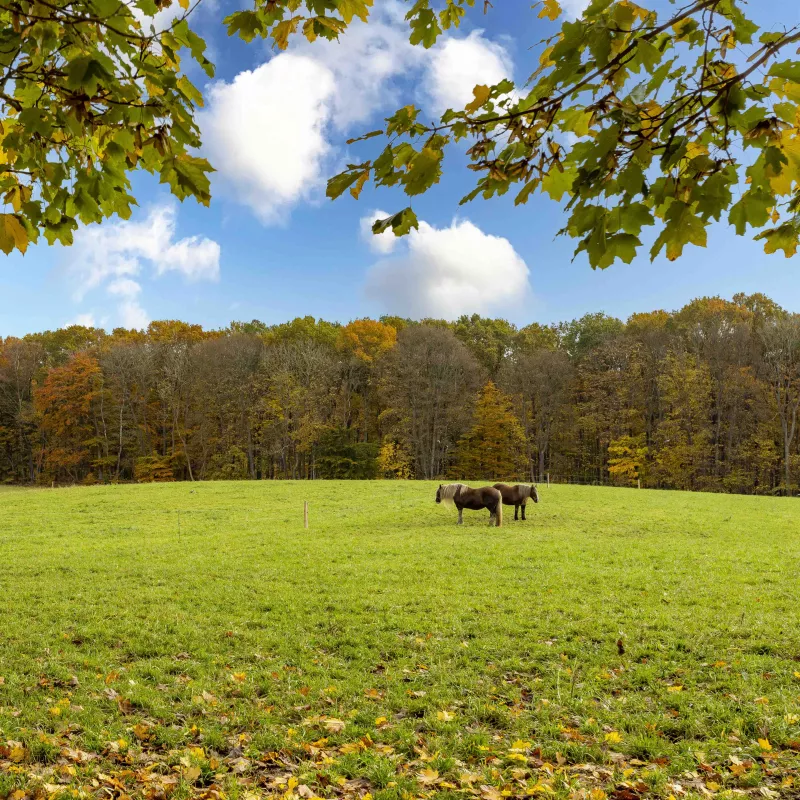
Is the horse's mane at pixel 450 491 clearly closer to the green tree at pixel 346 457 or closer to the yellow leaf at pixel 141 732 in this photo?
the yellow leaf at pixel 141 732

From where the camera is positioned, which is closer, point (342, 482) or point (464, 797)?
point (464, 797)

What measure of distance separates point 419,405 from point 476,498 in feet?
83.8

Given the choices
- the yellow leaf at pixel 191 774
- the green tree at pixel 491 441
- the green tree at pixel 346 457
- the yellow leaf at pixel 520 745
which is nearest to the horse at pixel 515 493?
the yellow leaf at pixel 520 745

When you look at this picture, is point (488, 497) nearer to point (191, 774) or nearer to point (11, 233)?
point (191, 774)

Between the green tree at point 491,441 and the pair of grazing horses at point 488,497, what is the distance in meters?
24.0

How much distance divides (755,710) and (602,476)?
Answer: 3870 cm

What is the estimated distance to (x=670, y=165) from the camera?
7.43ft

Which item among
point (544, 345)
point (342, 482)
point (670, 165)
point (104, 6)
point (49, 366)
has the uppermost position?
point (544, 345)

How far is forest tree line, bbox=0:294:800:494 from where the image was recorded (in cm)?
3741

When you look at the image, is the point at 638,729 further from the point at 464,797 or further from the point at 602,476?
the point at 602,476

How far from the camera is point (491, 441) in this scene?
41656 mm

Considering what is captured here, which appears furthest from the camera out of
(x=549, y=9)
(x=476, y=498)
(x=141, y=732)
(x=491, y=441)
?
(x=491, y=441)

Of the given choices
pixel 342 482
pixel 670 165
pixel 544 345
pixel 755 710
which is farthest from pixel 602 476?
pixel 670 165

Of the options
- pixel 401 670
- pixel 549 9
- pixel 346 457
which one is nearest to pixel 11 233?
pixel 549 9
